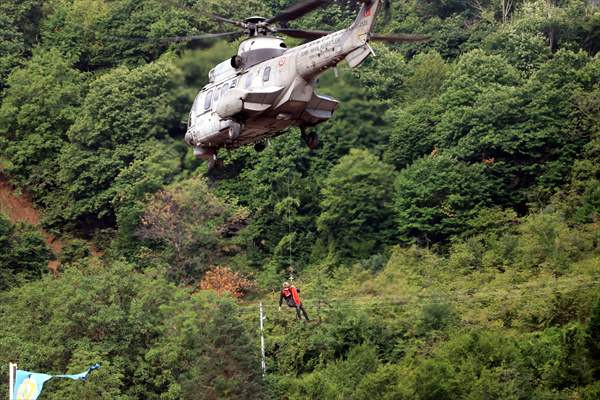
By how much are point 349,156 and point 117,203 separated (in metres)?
11.8

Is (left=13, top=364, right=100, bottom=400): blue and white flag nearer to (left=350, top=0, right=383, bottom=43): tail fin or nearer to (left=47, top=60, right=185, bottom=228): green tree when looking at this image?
(left=350, top=0, right=383, bottom=43): tail fin

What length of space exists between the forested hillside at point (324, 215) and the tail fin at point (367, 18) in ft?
44.5

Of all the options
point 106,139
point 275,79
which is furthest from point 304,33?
point 106,139

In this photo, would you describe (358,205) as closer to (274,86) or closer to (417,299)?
(417,299)

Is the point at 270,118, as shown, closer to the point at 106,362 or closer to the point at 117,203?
the point at 106,362

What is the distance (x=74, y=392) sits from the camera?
53.1 m

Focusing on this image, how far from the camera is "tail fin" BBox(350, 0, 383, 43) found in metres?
37.1

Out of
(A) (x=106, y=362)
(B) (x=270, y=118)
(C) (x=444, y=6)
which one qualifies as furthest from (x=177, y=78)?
(C) (x=444, y=6)

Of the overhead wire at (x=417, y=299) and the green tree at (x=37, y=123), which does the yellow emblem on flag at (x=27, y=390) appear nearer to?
the overhead wire at (x=417, y=299)

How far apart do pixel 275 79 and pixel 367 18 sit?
11.6 feet

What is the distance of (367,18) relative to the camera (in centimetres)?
3719

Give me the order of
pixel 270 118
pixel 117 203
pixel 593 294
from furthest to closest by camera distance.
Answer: pixel 117 203
pixel 593 294
pixel 270 118

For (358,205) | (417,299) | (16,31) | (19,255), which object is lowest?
(417,299)

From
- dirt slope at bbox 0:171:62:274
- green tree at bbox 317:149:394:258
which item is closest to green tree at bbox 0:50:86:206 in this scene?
dirt slope at bbox 0:171:62:274
